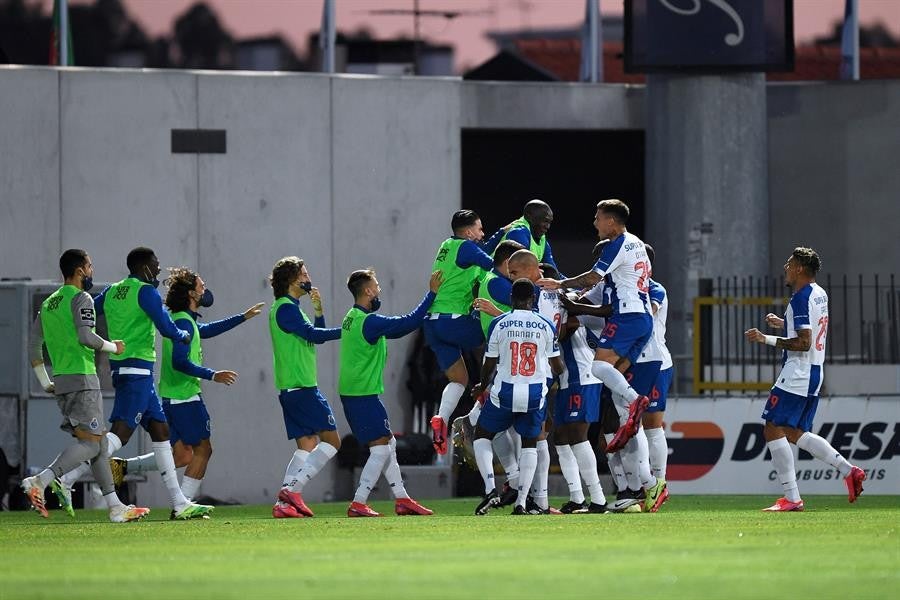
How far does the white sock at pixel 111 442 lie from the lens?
49.2 ft

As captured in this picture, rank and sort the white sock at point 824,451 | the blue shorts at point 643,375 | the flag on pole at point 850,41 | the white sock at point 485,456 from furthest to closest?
the flag on pole at point 850,41 → the blue shorts at point 643,375 → the white sock at point 485,456 → the white sock at point 824,451

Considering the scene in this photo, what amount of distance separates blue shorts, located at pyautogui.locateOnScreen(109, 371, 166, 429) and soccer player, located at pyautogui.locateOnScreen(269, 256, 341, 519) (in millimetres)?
1022

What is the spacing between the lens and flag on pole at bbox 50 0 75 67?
24953 millimetres

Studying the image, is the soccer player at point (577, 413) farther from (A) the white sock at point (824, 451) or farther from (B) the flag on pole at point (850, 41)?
(B) the flag on pole at point (850, 41)

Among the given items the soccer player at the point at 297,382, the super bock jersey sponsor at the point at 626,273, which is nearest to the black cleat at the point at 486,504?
the soccer player at the point at 297,382

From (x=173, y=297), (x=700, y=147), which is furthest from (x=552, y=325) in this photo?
(x=700, y=147)

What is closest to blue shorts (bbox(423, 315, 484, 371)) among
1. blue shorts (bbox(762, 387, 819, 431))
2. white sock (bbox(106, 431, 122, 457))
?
blue shorts (bbox(762, 387, 819, 431))

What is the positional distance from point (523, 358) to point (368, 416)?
66.5 inches

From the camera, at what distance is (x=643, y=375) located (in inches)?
620

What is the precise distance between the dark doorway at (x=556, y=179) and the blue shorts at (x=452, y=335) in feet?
39.2

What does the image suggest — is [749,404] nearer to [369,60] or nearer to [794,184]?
[794,184]

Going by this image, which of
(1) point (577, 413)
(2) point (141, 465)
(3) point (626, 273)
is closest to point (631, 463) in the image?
(1) point (577, 413)

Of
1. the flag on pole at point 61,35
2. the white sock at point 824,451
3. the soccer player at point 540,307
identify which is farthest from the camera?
the flag on pole at point 61,35

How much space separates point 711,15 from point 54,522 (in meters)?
11.9
